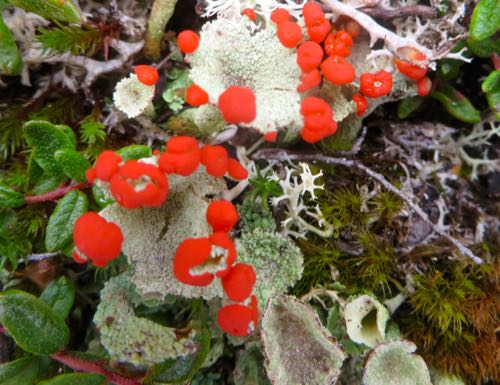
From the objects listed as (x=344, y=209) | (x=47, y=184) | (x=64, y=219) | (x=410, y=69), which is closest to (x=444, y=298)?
(x=344, y=209)

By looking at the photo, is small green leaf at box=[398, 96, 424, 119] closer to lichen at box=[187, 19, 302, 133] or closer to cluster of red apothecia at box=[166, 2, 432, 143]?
cluster of red apothecia at box=[166, 2, 432, 143]

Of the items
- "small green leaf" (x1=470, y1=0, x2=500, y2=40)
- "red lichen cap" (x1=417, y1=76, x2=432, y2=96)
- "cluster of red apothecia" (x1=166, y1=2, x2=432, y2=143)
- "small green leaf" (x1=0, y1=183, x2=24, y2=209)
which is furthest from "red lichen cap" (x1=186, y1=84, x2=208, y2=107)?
"small green leaf" (x1=470, y1=0, x2=500, y2=40)

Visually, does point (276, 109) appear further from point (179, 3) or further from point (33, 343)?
point (33, 343)

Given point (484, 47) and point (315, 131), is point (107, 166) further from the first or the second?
point (484, 47)

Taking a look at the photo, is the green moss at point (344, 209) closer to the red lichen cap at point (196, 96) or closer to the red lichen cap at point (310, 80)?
the red lichen cap at point (310, 80)

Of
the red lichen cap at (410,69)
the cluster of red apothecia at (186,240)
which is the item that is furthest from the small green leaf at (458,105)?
the cluster of red apothecia at (186,240)
